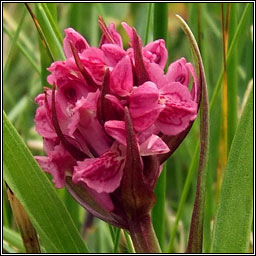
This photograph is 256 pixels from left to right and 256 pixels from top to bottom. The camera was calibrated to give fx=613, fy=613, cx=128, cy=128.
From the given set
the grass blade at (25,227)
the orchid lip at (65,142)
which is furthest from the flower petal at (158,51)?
the grass blade at (25,227)

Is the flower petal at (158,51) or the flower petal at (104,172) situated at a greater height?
the flower petal at (158,51)

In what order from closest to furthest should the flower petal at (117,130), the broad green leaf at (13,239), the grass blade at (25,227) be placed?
the flower petal at (117,130)
the grass blade at (25,227)
the broad green leaf at (13,239)

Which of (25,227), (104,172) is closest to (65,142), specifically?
(104,172)

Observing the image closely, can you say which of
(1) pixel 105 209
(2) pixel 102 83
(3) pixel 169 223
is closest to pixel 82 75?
(2) pixel 102 83

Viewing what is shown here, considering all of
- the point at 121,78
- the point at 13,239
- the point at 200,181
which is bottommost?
the point at 13,239

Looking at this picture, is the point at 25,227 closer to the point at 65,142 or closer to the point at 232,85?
the point at 65,142

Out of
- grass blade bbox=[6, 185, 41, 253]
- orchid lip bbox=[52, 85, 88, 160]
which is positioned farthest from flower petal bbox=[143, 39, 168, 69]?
grass blade bbox=[6, 185, 41, 253]

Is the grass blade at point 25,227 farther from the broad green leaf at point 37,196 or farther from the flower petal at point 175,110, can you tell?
the flower petal at point 175,110
